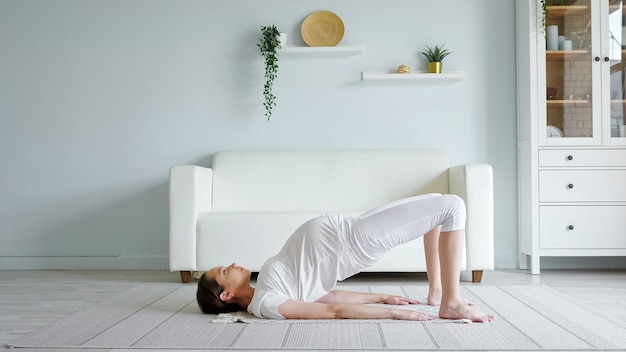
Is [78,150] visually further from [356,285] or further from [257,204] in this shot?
[356,285]

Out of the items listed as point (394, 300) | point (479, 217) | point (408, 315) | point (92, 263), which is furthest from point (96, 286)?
point (479, 217)

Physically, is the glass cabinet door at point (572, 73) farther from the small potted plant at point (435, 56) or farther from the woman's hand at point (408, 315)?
the woman's hand at point (408, 315)

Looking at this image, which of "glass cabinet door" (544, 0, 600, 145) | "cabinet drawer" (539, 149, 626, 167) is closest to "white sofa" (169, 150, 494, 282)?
"cabinet drawer" (539, 149, 626, 167)

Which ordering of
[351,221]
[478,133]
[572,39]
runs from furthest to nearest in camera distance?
[478,133], [572,39], [351,221]

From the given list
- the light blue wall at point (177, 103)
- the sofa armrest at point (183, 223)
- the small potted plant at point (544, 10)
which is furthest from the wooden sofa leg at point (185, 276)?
the small potted plant at point (544, 10)

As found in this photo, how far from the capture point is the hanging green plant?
4.36 meters

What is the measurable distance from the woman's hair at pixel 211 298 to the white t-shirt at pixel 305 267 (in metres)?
0.15

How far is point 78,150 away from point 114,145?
0.81ft

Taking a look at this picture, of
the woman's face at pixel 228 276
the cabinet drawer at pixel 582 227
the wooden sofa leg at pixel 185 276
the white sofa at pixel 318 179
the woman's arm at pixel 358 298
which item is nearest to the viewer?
the woman's face at pixel 228 276

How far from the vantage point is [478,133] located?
4.42 meters

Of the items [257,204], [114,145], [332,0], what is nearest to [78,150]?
[114,145]

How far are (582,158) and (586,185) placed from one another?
164 millimetres

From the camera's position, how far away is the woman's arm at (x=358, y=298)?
2.67m

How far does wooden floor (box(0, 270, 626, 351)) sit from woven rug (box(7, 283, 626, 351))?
0.51 feet
